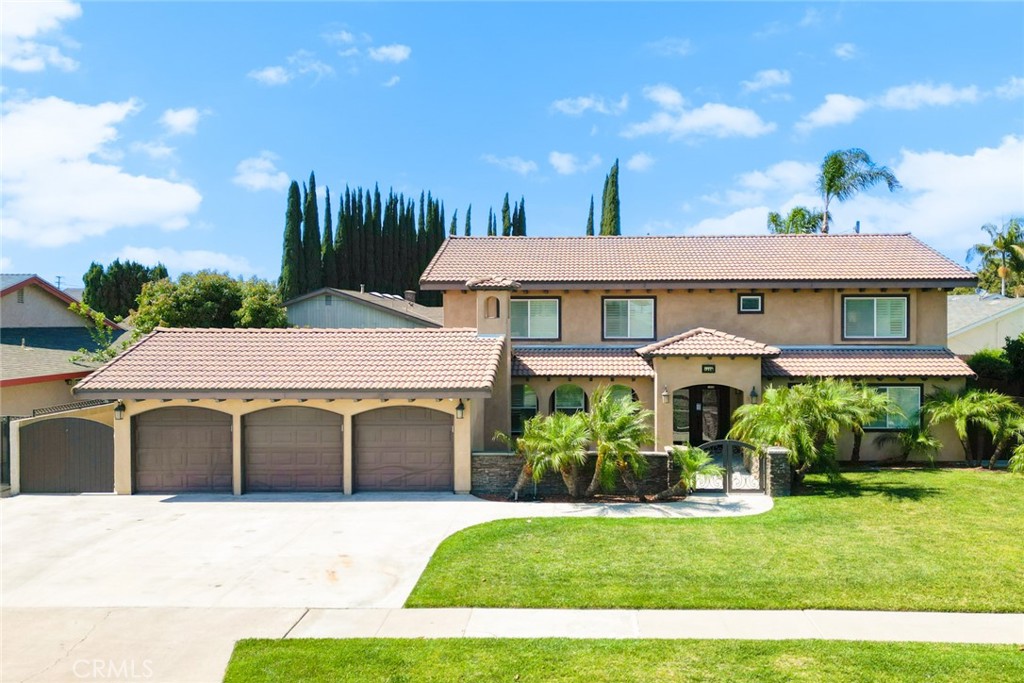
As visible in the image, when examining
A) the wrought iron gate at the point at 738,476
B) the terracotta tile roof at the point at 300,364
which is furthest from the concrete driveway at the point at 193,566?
the terracotta tile roof at the point at 300,364

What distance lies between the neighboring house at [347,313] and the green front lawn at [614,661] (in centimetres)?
2977

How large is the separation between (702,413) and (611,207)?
40.5m

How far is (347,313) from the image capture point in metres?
39.4

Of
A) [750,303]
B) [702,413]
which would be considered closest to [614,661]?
[702,413]

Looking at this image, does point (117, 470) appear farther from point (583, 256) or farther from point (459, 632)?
point (583, 256)

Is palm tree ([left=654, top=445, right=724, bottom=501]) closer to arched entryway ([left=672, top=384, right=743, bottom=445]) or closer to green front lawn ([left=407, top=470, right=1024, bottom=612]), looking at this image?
green front lawn ([left=407, top=470, right=1024, bottom=612])

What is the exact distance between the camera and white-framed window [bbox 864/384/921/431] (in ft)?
67.8

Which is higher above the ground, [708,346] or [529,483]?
[708,346]

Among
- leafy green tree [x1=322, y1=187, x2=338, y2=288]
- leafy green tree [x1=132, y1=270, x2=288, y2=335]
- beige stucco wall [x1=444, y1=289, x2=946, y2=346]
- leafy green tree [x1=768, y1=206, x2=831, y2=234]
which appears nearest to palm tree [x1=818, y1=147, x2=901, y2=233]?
leafy green tree [x1=768, y1=206, x2=831, y2=234]

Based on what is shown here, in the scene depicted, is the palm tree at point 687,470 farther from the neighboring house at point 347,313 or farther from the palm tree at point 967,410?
the neighboring house at point 347,313

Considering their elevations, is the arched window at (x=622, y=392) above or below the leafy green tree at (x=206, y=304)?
below

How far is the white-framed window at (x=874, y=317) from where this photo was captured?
2197cm
